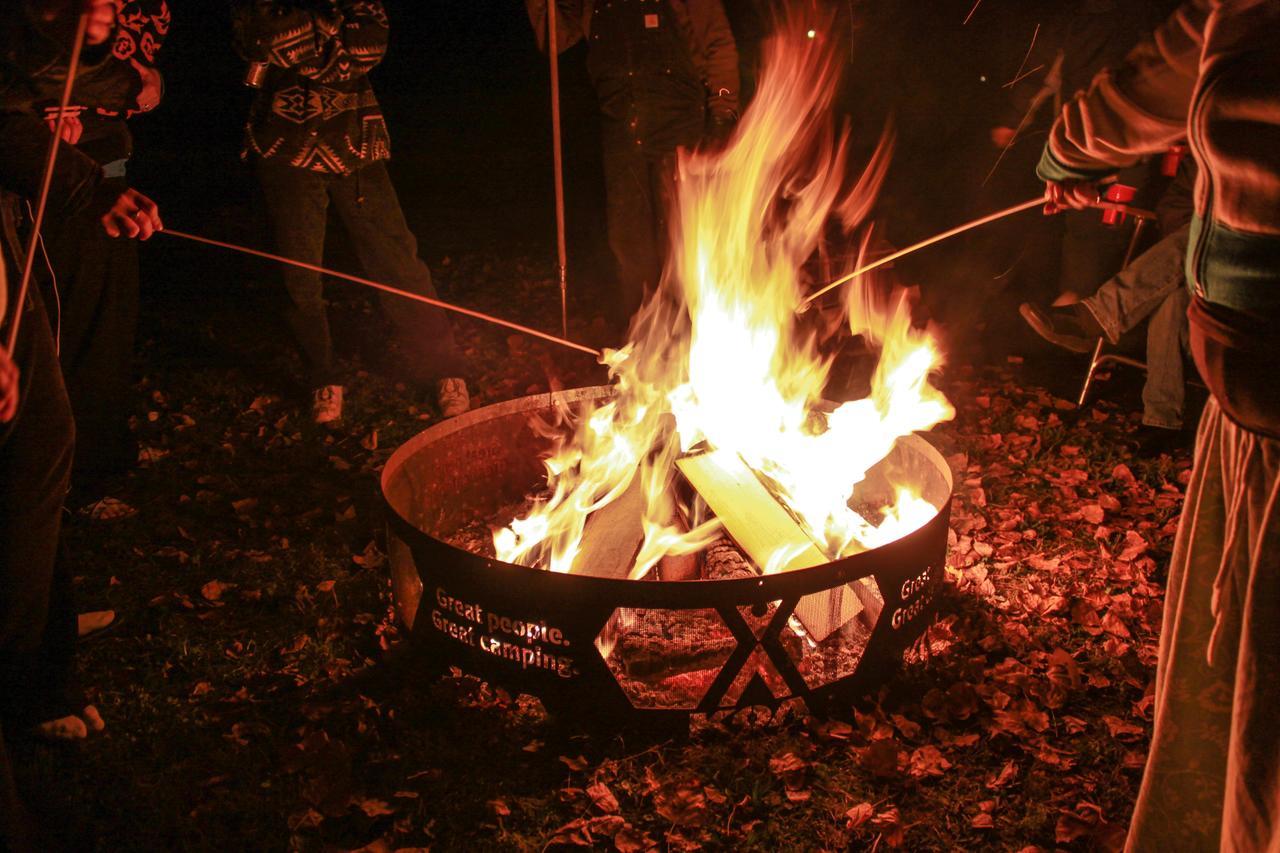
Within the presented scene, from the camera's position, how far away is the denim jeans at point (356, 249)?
5539 millimetres

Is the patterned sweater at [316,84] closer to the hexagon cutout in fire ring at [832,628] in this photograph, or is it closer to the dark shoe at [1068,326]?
the hexagon cutout in fire ring at [832,628]

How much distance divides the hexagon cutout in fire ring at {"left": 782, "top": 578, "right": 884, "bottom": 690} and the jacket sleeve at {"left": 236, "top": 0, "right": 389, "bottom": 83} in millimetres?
Result: 3815

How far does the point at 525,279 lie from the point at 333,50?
3.99 m

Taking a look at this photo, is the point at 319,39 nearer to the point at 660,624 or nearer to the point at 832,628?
the point at 660,624

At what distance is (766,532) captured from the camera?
396 centimetres

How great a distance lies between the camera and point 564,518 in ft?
14.4

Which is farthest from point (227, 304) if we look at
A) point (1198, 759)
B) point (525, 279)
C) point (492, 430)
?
point (1198, 759)

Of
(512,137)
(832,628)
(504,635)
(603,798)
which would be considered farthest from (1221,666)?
(512,137)

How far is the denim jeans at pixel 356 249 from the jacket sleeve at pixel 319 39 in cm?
61

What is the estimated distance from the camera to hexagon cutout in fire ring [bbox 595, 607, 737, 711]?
3.76m

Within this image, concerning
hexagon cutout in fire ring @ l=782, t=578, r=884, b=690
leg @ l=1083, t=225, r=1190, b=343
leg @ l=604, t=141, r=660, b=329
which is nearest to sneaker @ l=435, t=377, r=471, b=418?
leg @ l=604, t=141, r=660, b=329

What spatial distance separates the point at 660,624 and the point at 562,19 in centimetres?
431

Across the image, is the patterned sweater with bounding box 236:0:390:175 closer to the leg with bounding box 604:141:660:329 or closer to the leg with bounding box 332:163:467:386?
the leg with bounding box 332:163:467:386

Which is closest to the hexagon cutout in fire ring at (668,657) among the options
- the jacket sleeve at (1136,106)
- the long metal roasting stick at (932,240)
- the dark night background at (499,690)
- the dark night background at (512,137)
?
the dark night background at (499,690)
